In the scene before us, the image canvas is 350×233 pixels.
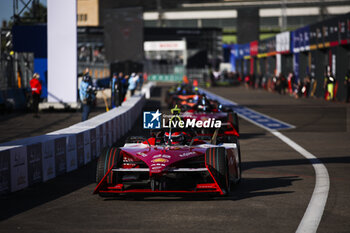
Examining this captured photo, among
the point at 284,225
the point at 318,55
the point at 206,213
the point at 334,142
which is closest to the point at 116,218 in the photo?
the point at 206,213

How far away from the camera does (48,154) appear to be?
12852mm

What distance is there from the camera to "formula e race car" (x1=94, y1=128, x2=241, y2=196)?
403 inches

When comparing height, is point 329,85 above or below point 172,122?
below

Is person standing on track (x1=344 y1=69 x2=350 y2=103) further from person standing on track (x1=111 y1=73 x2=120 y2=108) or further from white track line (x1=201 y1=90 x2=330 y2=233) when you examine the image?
white track line (x1=201 y1=90 x2=330 y2=233)

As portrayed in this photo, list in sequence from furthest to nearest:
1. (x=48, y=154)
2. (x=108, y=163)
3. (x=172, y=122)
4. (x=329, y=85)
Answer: (x=329, y=85), (x=172, y=122), (x=48, y=154), (x=108, y=163)

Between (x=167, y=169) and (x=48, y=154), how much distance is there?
325 centimetres

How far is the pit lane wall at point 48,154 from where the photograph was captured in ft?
37.0

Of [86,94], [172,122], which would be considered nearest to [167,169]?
[172,122]

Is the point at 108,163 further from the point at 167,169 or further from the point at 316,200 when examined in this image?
the point at 316,200

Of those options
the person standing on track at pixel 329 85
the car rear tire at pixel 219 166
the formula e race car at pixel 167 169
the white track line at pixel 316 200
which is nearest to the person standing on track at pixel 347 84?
the person standing on track at pixel 329 85

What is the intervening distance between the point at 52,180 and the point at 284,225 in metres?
5.31

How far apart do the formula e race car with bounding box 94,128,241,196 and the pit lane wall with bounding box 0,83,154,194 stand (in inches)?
57.0

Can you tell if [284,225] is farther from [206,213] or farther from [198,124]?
[198,124]

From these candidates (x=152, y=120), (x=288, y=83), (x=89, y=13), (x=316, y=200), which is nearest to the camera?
(x=316, y=200)
